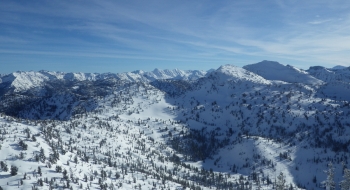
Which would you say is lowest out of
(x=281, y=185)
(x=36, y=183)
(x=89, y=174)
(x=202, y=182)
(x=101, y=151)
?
(x=202, y=182)

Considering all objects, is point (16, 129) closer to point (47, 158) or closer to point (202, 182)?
point (47, 158)

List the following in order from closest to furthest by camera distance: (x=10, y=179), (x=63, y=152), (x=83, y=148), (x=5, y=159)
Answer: (x=10, y=179)
(x=5, y=159)
(x=63, y=152)
(x=83, y=148)

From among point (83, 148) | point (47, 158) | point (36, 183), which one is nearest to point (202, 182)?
point (83, 148)

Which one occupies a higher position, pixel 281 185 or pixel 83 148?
pixel 281 185

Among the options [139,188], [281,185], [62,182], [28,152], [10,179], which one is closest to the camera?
[281,185]

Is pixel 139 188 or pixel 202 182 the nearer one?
pixel 139 188

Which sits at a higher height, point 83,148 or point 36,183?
A: point 36,183

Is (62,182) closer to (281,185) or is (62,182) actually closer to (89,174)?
(89,174)

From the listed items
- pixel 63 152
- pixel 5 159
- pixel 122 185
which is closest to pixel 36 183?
pixel 5 159

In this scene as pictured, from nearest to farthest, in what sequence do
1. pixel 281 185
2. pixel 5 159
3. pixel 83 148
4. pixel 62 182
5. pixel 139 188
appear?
pixel 281 185, pixel 62 182, pixel 5 159, pixel 139 188, pixel 83 148
